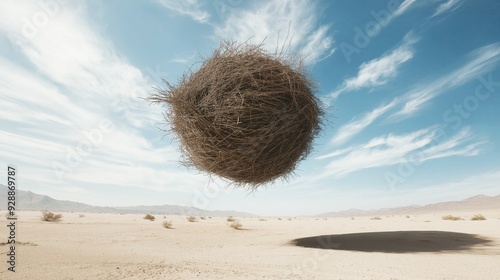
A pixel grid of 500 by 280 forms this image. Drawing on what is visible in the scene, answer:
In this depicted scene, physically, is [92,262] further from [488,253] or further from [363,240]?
[488,253]

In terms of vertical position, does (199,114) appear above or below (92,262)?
above

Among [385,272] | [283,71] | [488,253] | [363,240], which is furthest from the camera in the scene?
[363,240]

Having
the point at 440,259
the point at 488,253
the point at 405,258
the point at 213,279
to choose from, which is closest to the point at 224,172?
the point at 213,279

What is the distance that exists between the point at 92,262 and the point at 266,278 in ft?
8.83

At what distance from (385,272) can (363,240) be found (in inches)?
137

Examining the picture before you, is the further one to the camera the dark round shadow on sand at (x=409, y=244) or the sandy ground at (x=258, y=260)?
the dark round shadow on sand at (x=409, y=244)

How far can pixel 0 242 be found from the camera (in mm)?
5535

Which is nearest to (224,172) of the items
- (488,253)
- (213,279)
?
(213,279)

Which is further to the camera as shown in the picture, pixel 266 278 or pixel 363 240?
pixel 363 240

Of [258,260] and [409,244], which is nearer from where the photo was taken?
[258,260]

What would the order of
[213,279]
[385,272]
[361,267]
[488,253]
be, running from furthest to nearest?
[488,253] < [361,267] < [385,272] < [213,279]

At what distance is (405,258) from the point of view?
4910 millimetres

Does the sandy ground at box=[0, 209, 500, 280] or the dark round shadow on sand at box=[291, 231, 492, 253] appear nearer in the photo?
the sandy ground at box=[0, 209, 500, 280]

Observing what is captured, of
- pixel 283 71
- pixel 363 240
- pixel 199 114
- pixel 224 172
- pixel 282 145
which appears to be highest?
pixel 283 71
